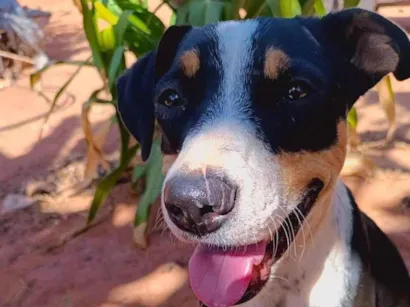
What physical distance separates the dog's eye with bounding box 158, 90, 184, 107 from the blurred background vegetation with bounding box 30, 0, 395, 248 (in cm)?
128

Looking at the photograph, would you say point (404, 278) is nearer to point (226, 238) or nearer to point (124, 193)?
point (226, 238)

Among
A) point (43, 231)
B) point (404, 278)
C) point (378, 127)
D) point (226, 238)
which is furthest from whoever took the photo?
point (378, 127)

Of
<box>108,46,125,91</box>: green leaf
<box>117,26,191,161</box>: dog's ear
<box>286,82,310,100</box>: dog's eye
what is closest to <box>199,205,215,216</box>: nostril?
<box>286,82,310,100</box>: dog's eye

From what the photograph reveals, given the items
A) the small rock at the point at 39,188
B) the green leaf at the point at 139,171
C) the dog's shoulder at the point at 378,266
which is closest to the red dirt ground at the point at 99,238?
the small rock at the point at 39,188

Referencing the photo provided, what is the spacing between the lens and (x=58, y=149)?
5180 millimetres

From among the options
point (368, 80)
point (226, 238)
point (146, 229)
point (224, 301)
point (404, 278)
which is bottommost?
point (146, 229)

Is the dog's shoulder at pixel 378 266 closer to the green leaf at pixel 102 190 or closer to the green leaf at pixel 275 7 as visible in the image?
the green leaf at pixel 275 7

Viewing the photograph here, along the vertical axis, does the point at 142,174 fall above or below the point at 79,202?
above

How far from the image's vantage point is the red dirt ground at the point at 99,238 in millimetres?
3561

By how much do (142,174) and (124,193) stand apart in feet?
1.21

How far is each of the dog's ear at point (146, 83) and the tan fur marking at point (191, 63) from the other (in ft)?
0.91

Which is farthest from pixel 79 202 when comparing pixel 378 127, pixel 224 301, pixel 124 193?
pixel 224 301

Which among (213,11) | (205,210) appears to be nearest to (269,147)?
(205,210)

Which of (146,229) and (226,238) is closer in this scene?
(226,238)
